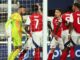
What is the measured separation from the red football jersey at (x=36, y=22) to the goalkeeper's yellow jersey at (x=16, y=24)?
258 mm

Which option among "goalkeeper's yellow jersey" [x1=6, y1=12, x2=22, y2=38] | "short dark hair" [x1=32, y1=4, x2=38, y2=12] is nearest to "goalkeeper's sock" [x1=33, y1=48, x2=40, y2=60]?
"goalkeeper's yellow jersey" [x1=6, y1=12, x2=22, y2=38]

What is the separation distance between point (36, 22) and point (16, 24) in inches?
15.6

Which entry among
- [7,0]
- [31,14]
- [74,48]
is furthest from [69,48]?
[7,0]

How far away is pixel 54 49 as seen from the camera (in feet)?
29.6

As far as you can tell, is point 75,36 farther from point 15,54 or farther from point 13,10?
point 13,10

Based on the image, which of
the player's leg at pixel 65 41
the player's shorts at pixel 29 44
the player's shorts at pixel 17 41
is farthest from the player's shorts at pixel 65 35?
the player's shorts at pixel 17 41

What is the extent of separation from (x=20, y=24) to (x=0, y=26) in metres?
0.81

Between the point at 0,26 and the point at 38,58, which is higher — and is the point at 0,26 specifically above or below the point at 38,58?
above

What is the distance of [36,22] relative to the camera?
861 cm

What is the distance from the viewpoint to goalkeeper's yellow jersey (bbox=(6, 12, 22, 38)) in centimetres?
855

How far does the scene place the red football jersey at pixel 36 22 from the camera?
28.2 ft

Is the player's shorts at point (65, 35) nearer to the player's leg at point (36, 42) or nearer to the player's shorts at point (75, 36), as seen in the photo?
the player's shorts at point (75, 36)

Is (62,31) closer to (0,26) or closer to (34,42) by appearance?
(34,42)

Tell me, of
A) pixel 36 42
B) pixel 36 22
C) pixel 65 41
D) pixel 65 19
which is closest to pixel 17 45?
pixel 36 42
